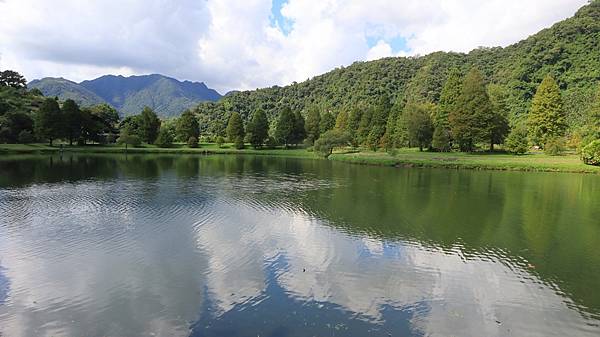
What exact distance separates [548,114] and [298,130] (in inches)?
1885

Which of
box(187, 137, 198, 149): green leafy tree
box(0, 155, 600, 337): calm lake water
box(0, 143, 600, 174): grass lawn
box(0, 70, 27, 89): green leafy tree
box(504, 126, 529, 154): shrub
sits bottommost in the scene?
box(0, 155, 600, 337): calm lake water

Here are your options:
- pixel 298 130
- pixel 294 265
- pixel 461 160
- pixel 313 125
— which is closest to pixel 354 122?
pixel 313 125

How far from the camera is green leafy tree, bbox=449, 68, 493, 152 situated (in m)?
55.8

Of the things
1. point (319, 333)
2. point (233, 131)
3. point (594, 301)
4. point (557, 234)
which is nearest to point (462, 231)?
point (557, 234)

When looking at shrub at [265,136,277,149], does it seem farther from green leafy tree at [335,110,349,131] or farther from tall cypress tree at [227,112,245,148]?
green leafy tree at [335,110,349,131]

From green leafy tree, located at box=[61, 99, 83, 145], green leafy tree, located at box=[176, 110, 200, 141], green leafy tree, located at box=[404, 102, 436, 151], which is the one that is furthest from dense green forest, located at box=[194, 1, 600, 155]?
green leafy tree, located at box=[61, 99, 83, 145]

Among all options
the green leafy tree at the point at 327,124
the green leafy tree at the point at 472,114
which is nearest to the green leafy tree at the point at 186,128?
the green leafy tree at the point at 327,124

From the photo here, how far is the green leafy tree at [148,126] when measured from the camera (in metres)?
84.5

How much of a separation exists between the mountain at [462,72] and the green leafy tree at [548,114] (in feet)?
50.1

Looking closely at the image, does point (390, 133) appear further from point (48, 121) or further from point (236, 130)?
point (48, 121)

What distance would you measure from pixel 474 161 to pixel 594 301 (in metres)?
41.3

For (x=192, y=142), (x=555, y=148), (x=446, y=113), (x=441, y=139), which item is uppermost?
(x=446, y=113)

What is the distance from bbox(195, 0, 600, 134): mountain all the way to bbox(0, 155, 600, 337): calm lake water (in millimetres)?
56117

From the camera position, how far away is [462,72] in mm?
110375
